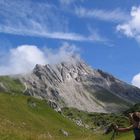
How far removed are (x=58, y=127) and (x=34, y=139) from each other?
11783 cm

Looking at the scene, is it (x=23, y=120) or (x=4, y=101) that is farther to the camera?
(x=4, y=101)

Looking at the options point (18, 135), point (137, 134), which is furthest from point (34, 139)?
point (137, 134)

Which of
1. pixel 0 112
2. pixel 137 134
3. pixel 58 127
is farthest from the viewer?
pixel 58 127

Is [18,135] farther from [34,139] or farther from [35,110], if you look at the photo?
[35,110]

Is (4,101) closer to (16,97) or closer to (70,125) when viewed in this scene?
(16,97)

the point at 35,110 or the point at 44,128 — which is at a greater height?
the point at 35,110

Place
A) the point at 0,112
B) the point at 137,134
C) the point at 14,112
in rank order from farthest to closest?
1. the point at 14,112
2. the point at 0,112
3. the point at 137,134

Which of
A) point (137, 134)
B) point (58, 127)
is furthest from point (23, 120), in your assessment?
point (137, 134)

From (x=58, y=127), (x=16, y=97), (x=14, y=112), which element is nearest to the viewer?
(x=14, y=112)

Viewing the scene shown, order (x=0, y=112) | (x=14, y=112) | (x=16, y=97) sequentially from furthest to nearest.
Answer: (x=16, y=97) → (x=14, y=112) → (x=0, y=112)

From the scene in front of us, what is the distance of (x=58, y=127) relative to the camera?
142250 millimetres

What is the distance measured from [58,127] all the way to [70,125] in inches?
747

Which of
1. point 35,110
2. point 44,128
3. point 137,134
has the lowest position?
point 137,134

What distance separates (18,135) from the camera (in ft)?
82.1
